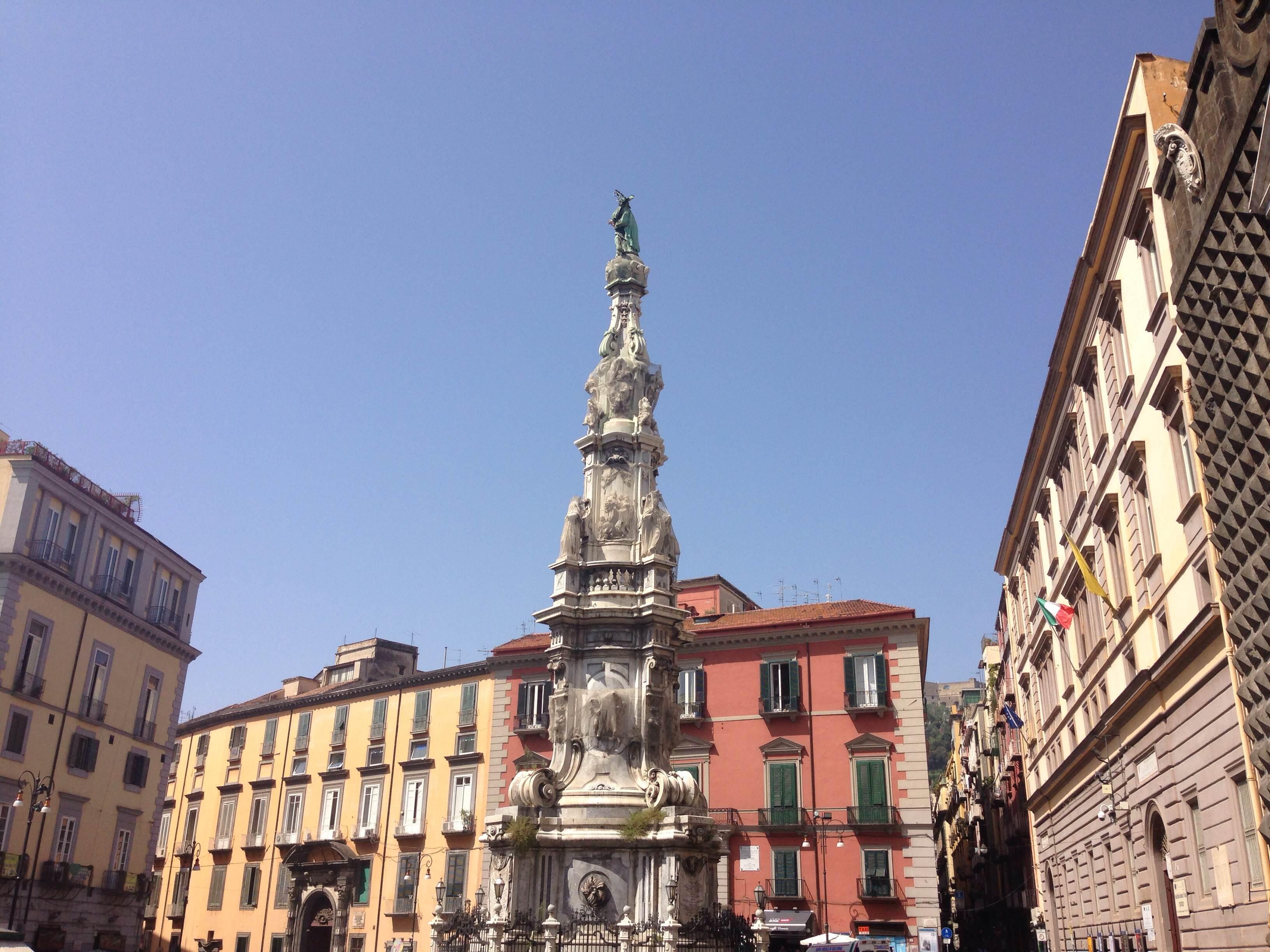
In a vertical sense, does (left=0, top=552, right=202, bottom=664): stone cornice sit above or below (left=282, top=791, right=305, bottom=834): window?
above

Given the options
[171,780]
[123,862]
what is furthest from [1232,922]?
[171,780]

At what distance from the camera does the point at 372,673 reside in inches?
2169

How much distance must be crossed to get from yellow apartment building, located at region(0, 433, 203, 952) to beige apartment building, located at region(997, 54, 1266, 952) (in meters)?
29.8

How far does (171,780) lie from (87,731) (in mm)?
21437

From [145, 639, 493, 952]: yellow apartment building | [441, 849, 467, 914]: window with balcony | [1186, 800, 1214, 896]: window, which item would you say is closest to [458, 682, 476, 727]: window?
[145, 639, 493, 952]: yellow apartment building

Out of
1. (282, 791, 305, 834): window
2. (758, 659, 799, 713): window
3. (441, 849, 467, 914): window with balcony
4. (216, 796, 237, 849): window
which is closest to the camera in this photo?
(758, 659, 799, 713): window

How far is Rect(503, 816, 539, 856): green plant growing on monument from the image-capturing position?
22.6m

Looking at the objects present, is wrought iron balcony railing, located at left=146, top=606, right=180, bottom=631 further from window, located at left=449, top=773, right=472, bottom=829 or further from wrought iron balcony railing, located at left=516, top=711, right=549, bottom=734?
wrought iron balcony railing, located at left=516, top=711, right=549, bottom=734

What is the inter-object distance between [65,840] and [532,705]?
58.4ft

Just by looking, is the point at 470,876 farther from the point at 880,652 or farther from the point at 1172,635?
the point at 1172,635

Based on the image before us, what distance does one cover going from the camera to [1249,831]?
1605cm

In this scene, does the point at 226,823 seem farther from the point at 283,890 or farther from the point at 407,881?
the point at 407,881

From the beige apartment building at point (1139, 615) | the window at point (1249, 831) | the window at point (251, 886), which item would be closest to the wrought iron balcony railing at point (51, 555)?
the window at point (251, 886)

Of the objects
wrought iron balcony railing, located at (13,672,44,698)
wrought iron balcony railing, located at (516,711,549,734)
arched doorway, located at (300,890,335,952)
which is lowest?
arched doorway, located at (300,890,335,952)
